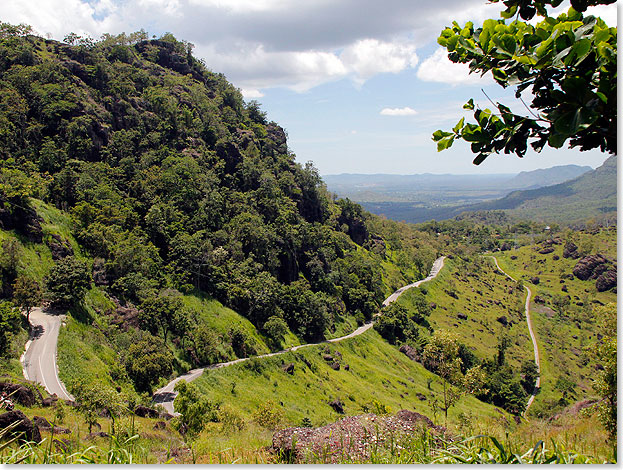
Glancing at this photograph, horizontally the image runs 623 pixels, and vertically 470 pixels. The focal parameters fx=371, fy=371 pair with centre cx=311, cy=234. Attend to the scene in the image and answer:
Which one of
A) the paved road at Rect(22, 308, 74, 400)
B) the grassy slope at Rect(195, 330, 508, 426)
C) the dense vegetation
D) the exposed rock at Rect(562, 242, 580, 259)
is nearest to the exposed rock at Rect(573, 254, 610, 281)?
A: the exposed rock at Rect(562, 242, 580, 259)

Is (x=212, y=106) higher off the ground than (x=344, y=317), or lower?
higher

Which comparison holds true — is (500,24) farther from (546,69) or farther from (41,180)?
(41,180)

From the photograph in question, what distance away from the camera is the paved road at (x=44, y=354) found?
3162cm

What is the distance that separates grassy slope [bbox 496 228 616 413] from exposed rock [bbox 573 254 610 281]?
9.08 ft

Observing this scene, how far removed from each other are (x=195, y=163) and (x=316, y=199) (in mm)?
40586

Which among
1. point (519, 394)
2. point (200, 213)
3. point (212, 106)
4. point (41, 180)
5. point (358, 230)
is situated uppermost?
point (212, 106)

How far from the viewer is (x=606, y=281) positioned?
424 feet

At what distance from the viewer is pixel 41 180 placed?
5959 cm

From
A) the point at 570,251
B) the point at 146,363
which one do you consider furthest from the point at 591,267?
the point at 146,363

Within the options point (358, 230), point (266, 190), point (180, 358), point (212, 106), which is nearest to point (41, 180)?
point (180, 358)

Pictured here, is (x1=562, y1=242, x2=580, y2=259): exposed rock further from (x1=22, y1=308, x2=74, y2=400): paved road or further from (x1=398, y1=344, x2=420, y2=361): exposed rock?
(x1=22, y1=308, x2=74, y2=400): paved road

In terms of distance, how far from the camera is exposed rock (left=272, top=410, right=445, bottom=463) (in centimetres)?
671

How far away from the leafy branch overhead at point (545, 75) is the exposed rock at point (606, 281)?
6242 inches

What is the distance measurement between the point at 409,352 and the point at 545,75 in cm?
8620
